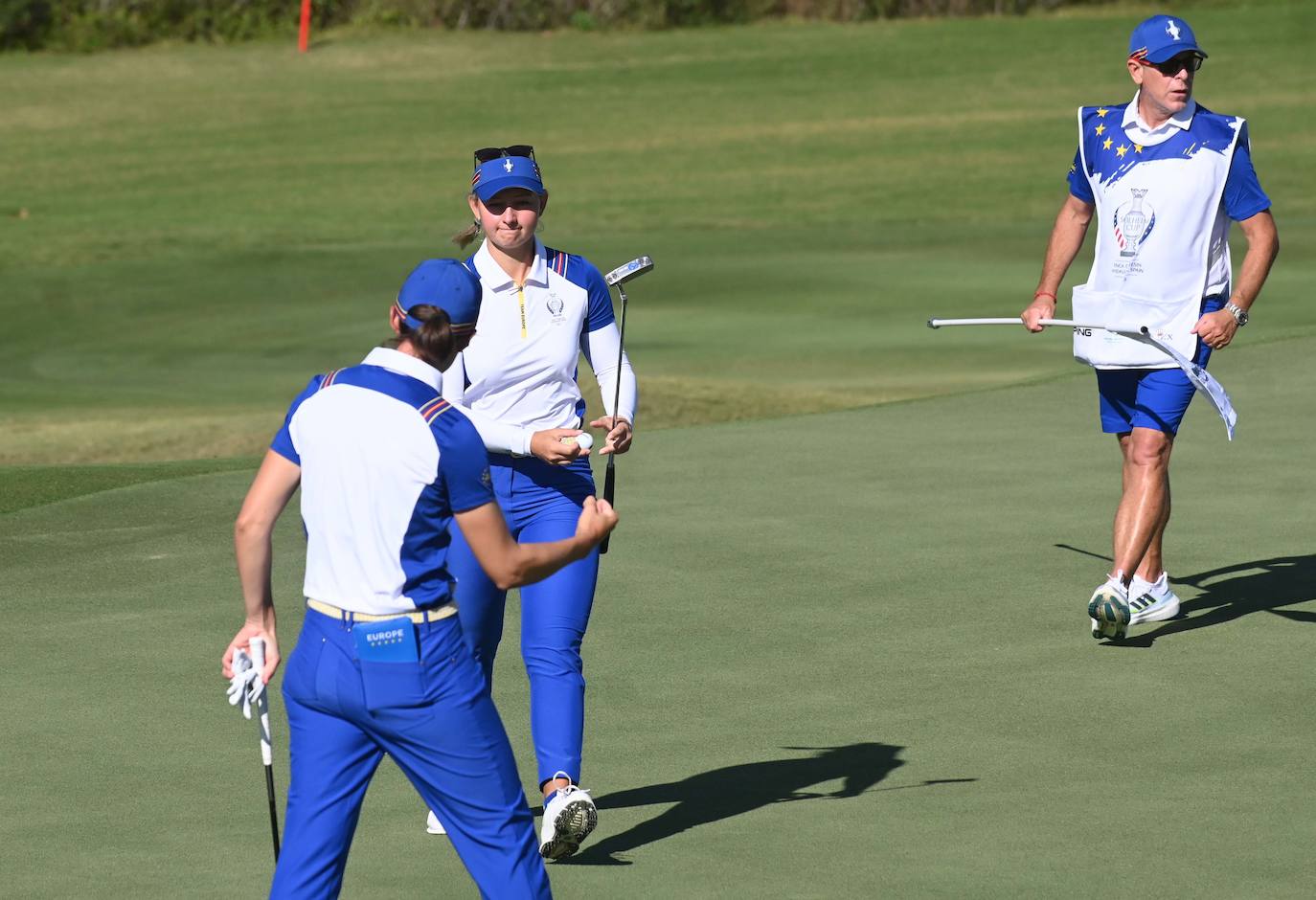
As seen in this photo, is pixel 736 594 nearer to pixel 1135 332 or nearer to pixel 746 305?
pixel 1135 332

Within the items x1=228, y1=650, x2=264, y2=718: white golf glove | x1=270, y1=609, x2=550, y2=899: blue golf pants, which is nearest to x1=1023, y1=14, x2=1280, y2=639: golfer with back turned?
x1=270, y1=609, x2=550, y2=899: blue golf pants

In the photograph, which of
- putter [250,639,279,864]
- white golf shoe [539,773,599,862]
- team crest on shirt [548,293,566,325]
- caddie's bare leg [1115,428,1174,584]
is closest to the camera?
putter [250,639,279,864]

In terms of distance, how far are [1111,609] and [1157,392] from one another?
3.25 ft

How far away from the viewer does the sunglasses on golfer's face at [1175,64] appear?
9117 millimetres

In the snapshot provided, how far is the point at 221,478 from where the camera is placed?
1348 centimetres

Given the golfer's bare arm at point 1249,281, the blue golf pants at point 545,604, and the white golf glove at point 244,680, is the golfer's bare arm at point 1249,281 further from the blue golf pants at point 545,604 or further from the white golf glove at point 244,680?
the white golf glove at point 244,680

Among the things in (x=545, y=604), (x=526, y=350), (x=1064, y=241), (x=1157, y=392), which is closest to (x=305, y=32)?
(x=1064, y=241)

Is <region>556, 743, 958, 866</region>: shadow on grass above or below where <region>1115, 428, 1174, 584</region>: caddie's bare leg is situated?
below

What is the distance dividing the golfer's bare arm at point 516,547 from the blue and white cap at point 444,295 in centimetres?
50

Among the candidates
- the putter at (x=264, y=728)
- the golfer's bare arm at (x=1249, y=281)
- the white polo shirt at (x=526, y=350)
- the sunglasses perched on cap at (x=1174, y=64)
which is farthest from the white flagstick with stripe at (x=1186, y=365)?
the putter at (x=264, y=728)

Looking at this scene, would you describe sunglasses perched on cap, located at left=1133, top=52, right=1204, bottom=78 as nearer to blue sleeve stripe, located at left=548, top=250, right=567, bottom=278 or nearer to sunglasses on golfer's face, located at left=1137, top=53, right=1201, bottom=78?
sunglasses on golfer's face, located at left=1137, top=53, right=1201, bottom=78

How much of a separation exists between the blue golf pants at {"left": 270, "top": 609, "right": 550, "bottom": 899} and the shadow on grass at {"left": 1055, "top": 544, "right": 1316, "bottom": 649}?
4371 mm

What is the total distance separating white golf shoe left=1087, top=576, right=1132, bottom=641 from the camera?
9.01 metres

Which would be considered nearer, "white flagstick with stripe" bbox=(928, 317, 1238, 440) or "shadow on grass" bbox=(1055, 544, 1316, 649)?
"white flagstick with stripe" bbox=(928, 317, 1238, 440)
